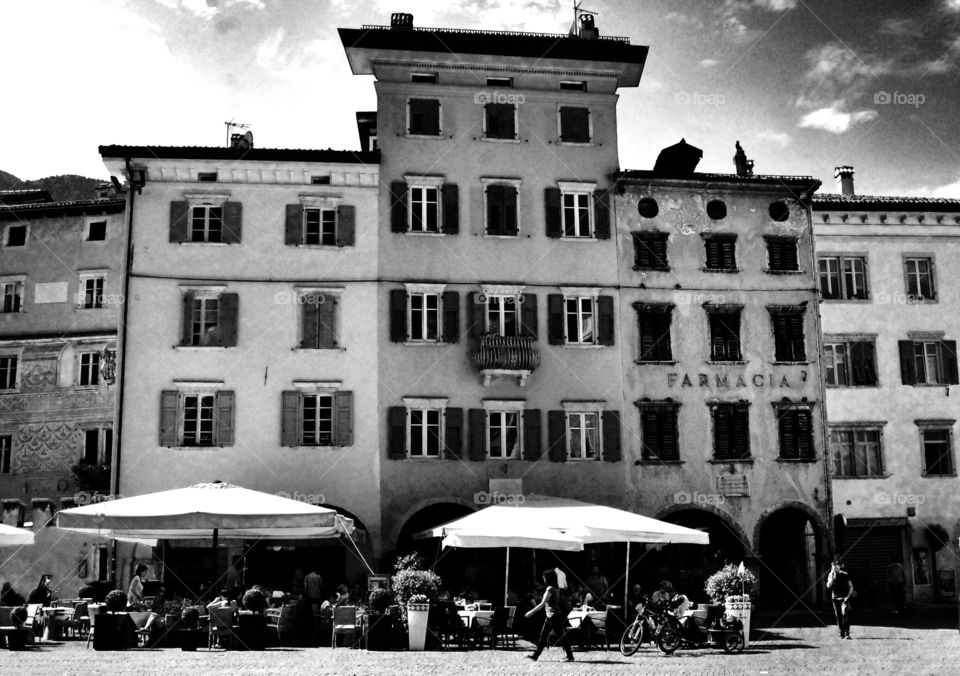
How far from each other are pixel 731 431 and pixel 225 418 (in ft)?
46.9

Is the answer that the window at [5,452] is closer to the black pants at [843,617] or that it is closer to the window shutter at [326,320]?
the window shutter at [326,320]

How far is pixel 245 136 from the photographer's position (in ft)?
115

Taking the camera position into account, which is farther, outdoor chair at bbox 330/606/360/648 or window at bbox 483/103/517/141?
window at bbox 483/103/517/141

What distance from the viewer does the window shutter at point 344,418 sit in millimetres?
29422

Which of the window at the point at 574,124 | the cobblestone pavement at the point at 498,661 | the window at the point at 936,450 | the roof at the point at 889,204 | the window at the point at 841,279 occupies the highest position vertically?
the window at the point at 574,124

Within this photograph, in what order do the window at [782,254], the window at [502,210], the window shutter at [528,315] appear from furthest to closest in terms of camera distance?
the window at [782,254]
the window at [502,210]
the window shutter at [528,315]

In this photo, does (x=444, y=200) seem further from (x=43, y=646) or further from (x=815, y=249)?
(x=43, y=646)

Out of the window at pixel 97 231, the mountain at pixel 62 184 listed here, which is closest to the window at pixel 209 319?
the window at pixel 97 231

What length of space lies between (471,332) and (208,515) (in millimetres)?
12309

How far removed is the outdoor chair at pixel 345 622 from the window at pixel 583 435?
1137 centimetres

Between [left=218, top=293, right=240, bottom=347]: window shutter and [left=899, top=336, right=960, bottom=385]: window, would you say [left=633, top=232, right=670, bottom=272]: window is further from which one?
[left=218, top=293, right=240, bottom=347]: window shutter

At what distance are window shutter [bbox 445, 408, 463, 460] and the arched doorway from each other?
8.89 metres

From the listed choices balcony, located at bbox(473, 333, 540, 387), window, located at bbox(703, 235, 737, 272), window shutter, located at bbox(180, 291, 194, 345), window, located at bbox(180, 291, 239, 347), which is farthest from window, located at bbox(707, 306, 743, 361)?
window shutter, located at bbox(180, 291, 194, 345)

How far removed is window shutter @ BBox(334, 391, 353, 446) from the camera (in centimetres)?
2942
